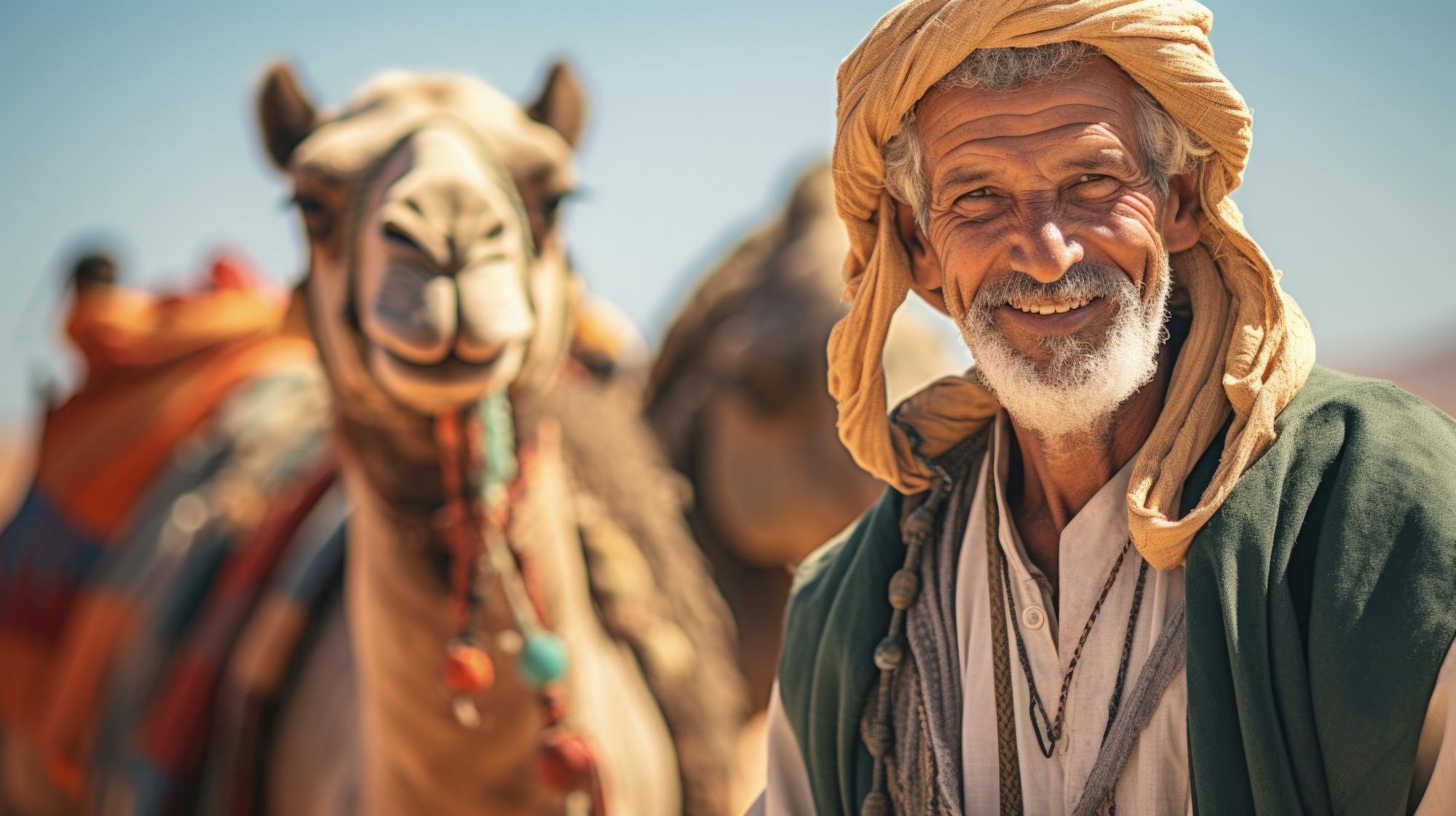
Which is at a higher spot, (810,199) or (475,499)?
(475,499)

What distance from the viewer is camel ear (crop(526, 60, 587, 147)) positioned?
3.71 meters

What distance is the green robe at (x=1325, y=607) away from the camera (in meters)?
1.70

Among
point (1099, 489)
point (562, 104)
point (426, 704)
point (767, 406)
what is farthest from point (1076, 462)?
point (767, 406)

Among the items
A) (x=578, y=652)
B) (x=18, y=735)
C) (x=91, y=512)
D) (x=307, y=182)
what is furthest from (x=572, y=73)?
(x=18, y=735)

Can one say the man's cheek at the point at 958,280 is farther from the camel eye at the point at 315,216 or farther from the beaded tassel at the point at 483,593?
the camel eye at the point at 315,216

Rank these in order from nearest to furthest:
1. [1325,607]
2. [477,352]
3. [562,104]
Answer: [1325,607] → [477,352] → [562,104]

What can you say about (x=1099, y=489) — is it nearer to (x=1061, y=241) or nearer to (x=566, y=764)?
(x=1061, y=241)

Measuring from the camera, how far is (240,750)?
3861 millimetres

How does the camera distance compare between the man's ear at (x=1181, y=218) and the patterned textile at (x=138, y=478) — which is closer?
the man's ear at (x=1181, y=218)

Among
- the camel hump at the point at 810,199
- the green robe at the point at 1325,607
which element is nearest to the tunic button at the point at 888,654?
the green robe at the point at 1325,607

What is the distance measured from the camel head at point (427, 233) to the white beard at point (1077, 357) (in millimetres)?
1170

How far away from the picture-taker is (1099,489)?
2117 millimetres

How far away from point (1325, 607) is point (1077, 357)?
44 cm

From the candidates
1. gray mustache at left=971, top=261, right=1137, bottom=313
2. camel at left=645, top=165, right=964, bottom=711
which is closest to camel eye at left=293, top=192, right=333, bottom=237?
gray mustache at left=971, top=261, right=1137, bottom=313
